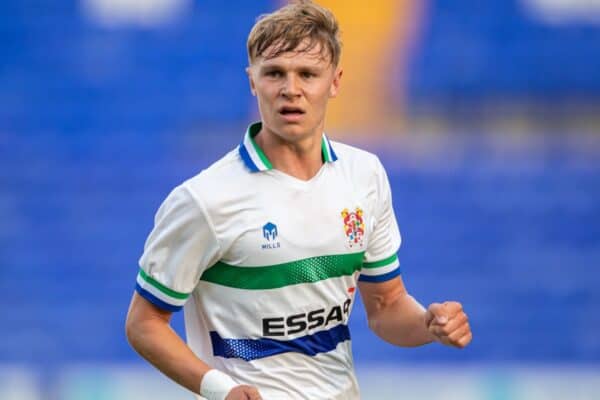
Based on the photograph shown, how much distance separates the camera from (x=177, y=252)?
3002mm

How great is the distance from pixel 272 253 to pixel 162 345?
14.1 inches

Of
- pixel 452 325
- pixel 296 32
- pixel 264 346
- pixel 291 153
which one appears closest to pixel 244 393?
pixel 264 346

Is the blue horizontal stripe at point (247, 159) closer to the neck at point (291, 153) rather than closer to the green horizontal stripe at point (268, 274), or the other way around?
the neck at point (291, 153)

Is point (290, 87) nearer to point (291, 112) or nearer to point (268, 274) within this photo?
point (291, 112)

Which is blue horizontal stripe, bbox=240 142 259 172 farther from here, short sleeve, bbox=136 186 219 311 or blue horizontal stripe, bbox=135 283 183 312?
blue horizontal stripe, bbox=135 283 183 312

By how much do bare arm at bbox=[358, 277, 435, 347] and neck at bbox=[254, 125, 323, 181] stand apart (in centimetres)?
47

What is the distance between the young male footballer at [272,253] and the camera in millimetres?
3008

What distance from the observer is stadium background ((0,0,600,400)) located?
308 inches

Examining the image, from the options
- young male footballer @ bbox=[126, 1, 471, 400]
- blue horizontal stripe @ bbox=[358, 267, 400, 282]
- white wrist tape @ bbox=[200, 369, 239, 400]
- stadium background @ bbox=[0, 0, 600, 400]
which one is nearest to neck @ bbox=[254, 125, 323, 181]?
young male footballer @ bbox=[126, 1, 471, 400]

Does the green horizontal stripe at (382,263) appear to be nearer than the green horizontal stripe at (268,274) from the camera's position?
No

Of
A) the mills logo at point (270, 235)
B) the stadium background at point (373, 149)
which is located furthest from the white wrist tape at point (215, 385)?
the stadium background at point (373, 149)

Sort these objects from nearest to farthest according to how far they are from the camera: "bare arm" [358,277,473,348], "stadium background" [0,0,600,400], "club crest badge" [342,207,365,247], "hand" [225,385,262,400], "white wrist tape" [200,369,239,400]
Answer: "hand" [225,385,262,400] → "white wrist tape" [200,369,239,400] → "club crest badge" [342,207,365,247] → "bare arm" [358,277,473,348] → "stadium background" [0,0,600,400]

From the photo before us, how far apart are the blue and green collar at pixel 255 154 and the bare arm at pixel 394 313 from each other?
17.7 inches

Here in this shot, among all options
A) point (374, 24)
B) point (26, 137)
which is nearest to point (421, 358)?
point (374, 24)
